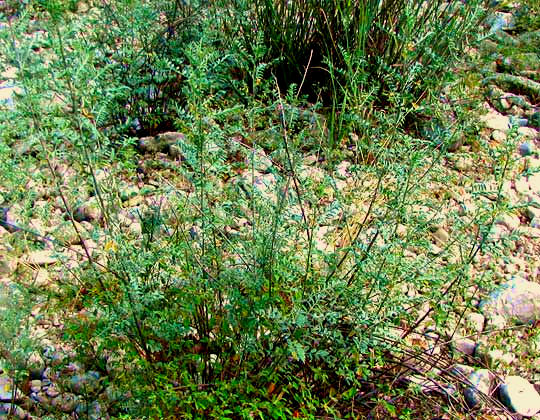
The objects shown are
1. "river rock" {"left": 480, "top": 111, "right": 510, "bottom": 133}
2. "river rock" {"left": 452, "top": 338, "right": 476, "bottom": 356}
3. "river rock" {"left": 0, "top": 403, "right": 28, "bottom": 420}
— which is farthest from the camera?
"river rock" {"left": 480, "top": 111, "right": 510, "bottom": 133}

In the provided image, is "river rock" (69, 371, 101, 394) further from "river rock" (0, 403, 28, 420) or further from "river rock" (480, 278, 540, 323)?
"river rock" (480, 278, 540, 323)

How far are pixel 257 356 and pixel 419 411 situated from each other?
0.63 metres

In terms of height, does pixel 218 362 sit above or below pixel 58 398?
above

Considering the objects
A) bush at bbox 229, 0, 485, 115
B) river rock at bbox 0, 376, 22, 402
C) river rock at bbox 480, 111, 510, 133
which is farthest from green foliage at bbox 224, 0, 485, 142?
river rock at bbox 0, 376, 22, 402

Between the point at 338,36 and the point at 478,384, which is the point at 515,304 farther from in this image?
the point at 338,36

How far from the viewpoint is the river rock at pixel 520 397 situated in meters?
2.32

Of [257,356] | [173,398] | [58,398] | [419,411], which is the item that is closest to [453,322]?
[419,411]

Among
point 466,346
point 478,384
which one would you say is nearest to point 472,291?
point 466,346

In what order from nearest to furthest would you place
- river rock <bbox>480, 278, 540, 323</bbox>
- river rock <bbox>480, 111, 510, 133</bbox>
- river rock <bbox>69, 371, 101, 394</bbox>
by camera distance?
1. river rock <bbox>69, 371, 101, 394</bbox>
2. river rock <bbox>480, 278, 540, 323</bbox>
3. river rock <bbox>480, 111, 510, 133</bbox>

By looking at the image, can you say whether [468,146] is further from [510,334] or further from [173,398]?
[173,398]

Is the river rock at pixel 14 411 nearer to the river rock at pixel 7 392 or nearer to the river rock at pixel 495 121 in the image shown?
the river rock at pixel 7 392

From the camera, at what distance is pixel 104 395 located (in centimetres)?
223

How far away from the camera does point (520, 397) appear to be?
2.35 m

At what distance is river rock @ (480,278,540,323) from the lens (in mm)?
2686
